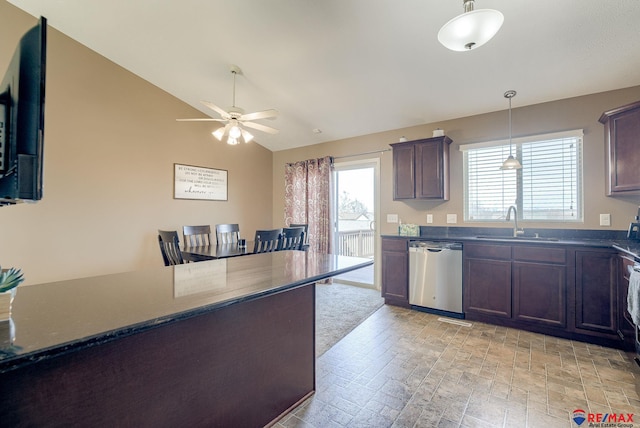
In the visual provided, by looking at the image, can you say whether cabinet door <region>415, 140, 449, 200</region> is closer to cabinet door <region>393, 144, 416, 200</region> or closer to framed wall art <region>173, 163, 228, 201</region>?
cabinet door <region>393, 144, 416, 200</region>

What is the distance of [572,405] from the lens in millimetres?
1859

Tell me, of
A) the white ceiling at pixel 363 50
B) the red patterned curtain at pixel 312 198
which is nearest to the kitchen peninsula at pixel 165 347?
the white ceiling at pixel 363 50

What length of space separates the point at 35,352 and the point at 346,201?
479cm

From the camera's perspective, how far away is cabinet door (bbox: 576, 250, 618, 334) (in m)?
2.64

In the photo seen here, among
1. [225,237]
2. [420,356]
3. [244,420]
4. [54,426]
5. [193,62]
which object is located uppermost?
[193,62]

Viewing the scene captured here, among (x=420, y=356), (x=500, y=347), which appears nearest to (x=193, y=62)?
(x=420, y=356)

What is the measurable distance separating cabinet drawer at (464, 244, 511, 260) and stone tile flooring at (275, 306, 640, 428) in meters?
0.79

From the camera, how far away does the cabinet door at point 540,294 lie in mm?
2855

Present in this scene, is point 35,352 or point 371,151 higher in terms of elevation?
point 371,151

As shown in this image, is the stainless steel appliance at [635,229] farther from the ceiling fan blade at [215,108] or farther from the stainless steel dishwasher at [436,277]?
the ceiling fan blade at [215,108]

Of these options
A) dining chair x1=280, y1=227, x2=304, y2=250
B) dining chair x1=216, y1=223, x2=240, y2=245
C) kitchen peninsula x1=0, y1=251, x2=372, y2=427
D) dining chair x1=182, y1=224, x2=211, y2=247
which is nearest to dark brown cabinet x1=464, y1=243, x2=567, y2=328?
dining chair x1=280, y1=227, x2=304, y2=250

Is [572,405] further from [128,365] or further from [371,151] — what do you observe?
[371,151]

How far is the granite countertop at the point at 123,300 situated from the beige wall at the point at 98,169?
292cm

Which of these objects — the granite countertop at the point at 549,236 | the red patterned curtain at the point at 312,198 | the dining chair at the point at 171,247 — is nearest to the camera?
the granite countertop at the point at 549,236
